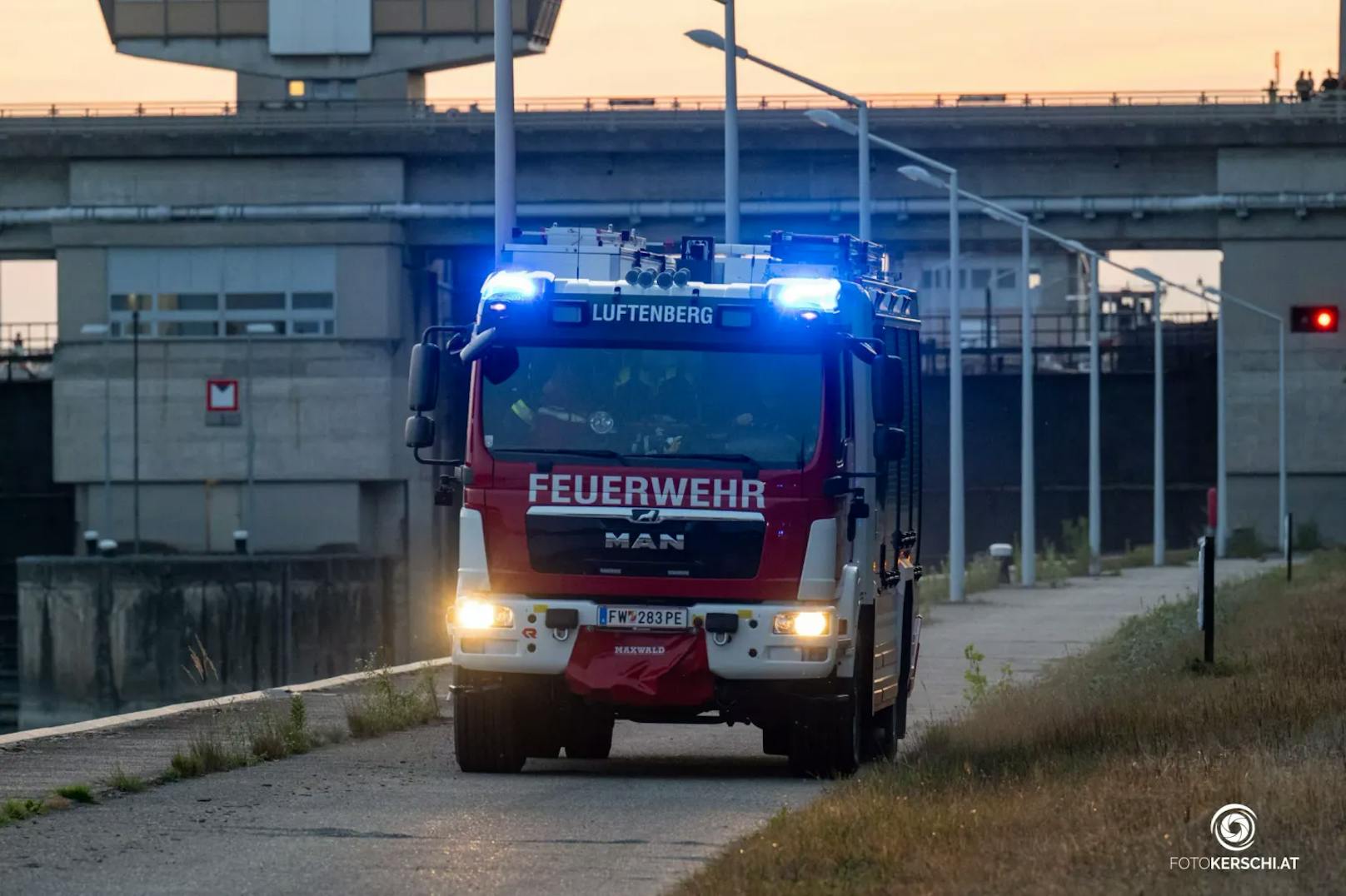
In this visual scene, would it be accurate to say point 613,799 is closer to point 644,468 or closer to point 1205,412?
point 644,468

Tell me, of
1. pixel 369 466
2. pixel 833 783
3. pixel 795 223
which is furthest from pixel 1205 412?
pixel 833 783

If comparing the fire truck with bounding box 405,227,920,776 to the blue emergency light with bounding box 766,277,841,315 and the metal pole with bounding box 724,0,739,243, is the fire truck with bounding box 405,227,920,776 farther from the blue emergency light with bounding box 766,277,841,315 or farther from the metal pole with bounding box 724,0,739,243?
the metal pole with bounding box 724,0,739,243

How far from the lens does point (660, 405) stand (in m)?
15.5

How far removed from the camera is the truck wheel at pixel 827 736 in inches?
623

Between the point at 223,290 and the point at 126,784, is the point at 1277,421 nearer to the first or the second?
the point at 223,290

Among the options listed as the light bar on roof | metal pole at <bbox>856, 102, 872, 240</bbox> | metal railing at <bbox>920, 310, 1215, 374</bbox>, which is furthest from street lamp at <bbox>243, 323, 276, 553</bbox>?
the light bar on roof

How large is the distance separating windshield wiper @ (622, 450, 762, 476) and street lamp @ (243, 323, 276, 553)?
5522cm

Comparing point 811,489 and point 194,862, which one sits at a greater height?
point 811,489

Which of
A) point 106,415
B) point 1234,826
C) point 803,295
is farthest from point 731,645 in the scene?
point 106,415

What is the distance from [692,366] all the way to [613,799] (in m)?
2.62

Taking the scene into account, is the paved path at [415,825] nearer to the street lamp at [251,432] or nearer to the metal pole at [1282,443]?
the street lamp at [251,432]

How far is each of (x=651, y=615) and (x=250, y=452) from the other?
55.3 m

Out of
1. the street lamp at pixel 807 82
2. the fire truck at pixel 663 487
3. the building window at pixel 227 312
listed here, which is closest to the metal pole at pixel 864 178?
the street lamp at pixel 807 82

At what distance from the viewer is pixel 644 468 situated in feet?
50.3
